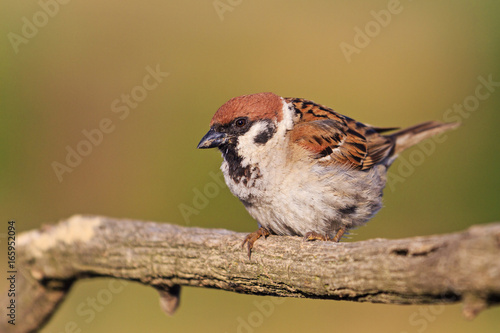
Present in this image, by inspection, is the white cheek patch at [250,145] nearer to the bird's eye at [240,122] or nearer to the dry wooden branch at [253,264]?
the bird's eye at [240,122]

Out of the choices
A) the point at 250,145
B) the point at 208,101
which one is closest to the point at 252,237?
the point at 250,145

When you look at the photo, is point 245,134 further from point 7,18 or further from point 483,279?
point 7,18

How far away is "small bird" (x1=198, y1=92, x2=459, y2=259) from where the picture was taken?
8.53 feet


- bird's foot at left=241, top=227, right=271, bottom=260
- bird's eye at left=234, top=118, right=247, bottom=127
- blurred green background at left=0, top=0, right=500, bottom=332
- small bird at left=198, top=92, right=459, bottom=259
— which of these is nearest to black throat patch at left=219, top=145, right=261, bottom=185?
small bird at left=198, top=92, right=459, bottom=259

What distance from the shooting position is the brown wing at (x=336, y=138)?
9.23 ft

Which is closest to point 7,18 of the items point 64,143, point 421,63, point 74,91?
point 74,91

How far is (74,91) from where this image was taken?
5.38m

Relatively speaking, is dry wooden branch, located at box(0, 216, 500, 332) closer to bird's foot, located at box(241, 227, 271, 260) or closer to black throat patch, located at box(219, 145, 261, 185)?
bird's foot, located at box(241, 227, 271, 260)

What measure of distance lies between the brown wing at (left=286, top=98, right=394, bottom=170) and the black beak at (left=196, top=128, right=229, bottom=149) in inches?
15.7

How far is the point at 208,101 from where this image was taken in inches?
195

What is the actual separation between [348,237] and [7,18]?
449cm

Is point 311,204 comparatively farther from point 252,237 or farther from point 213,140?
point 213,140

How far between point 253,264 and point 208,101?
9.40 feet

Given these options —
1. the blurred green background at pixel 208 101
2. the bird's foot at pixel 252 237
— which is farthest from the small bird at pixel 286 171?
the blurred green background at pixel 208 101
